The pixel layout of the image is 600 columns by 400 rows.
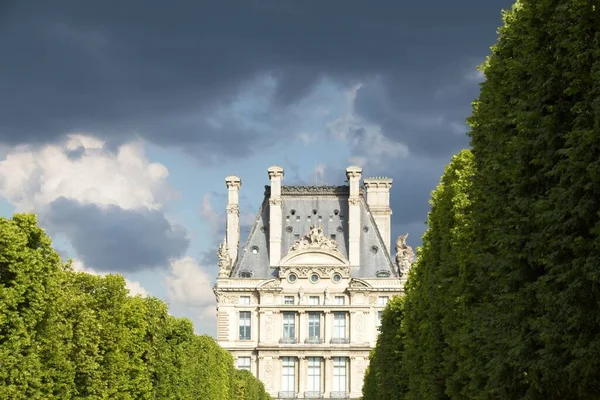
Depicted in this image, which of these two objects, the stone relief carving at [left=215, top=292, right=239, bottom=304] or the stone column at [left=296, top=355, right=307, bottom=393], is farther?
the stone relief carving at [left=215, top=292, right=239, bottom=304]

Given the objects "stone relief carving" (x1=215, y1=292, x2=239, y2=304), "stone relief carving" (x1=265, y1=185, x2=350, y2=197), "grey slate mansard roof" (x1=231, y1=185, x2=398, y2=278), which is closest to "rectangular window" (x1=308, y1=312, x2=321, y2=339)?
"grey slate mansard roof" (x1=231, y1=185, x2=398, y2=278)

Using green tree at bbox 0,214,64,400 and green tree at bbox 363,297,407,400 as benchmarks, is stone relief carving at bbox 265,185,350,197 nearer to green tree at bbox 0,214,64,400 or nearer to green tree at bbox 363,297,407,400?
green tree at bbox 363,297,407,400

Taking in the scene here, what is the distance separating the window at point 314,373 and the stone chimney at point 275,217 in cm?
905

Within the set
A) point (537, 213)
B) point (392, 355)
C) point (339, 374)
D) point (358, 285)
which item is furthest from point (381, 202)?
point (537, 213)

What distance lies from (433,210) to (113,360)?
11.3 meters

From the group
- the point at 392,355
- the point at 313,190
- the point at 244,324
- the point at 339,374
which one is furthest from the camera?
the point at 313,190

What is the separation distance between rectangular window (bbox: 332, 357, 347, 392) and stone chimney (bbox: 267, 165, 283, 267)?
9997mm

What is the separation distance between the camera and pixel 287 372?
98.1 m

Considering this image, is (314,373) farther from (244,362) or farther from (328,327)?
(244,362)

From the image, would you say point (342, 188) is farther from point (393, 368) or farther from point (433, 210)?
point (433, 210)

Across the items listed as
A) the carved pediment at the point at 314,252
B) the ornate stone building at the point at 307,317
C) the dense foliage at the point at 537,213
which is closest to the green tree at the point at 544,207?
the dense foliage at the point at 537,213

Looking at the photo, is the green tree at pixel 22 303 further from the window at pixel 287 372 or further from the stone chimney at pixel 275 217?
the stone chimney at pixel 275 217

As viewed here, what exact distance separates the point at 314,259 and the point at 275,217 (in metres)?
6.97

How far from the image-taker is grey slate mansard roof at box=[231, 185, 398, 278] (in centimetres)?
10075
